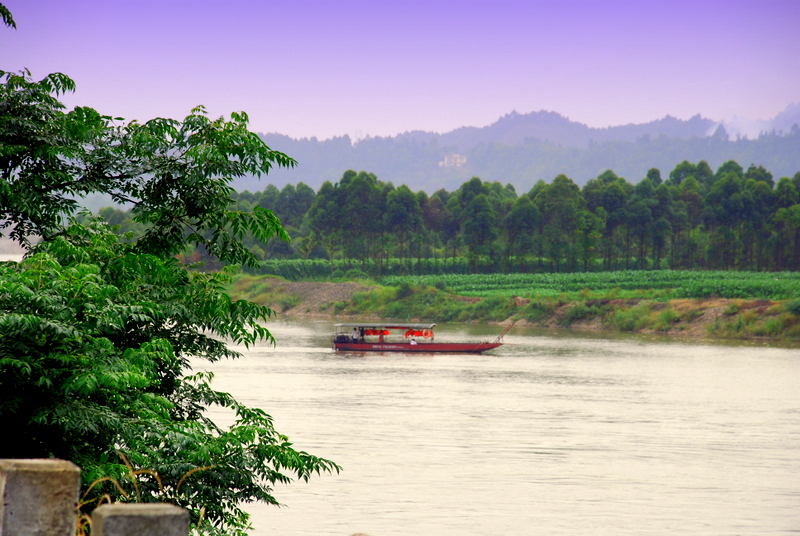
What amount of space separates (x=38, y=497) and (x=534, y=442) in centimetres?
2306

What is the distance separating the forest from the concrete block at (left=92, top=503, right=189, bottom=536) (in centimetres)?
→ 8305

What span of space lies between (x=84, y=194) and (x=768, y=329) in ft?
179

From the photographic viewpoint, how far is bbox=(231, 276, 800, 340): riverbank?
6119 centimetres

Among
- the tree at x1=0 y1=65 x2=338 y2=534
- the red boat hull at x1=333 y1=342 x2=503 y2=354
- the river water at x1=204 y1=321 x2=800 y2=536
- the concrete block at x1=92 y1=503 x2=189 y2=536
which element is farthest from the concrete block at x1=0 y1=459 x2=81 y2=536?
the red boat hull at x1=333 y1=342 x2=503 y2=354

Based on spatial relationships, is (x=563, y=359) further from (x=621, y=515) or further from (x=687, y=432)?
(x=621, y=515)

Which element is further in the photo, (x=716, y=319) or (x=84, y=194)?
(x=716, y=319)

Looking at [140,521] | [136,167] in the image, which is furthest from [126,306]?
[140,521]

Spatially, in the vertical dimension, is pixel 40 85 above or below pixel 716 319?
above

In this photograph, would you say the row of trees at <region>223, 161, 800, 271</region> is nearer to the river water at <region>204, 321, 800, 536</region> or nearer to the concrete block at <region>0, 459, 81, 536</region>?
the river water at <region>204, 321, 800, 536</region>

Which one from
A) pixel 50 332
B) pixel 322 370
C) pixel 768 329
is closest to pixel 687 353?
pixel 768 329

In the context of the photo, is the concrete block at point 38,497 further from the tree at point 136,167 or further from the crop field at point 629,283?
the crop field at point 629,283

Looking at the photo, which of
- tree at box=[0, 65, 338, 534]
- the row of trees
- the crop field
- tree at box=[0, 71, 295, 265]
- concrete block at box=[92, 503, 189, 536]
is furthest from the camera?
the row of trees

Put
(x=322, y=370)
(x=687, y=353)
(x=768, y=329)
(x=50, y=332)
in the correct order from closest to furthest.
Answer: (x=50, y=332)
(x=322, y=370)
(x=687, y=353)
(x=768, y=329)

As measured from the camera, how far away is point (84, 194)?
1212 cm
